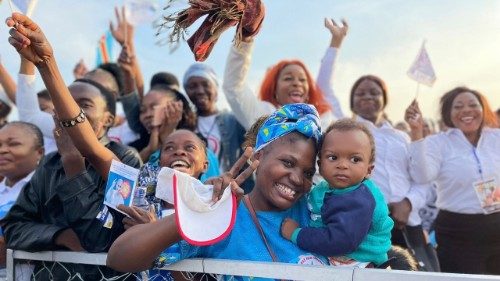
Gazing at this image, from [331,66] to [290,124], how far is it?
2.62 m

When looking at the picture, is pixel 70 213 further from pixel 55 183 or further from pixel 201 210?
pixel 201 210

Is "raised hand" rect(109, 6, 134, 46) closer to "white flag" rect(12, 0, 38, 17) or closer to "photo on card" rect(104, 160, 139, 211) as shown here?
"white flag" rect(12, 0, 38, 17)

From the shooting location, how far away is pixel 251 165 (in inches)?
67.5

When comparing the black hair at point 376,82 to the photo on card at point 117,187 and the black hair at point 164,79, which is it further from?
the photo on card at point 117,187

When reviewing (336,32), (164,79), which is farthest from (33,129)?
(336,32)

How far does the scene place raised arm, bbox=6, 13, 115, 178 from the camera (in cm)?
210

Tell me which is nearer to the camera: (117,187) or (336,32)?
(117,187)

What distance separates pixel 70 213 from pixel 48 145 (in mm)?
2278

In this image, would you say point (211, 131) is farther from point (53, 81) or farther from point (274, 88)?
point (53, 81)

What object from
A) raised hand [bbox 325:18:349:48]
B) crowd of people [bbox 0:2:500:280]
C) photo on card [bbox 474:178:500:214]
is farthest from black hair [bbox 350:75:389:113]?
photo on card [bbox 474:178:500:214]

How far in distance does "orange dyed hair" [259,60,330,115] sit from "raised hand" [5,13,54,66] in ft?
7.76

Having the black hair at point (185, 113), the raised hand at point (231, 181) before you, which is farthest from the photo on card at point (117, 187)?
the black hair at point (185, 113)

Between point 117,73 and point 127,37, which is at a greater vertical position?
point 127,37

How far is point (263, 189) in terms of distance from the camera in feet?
7.08
